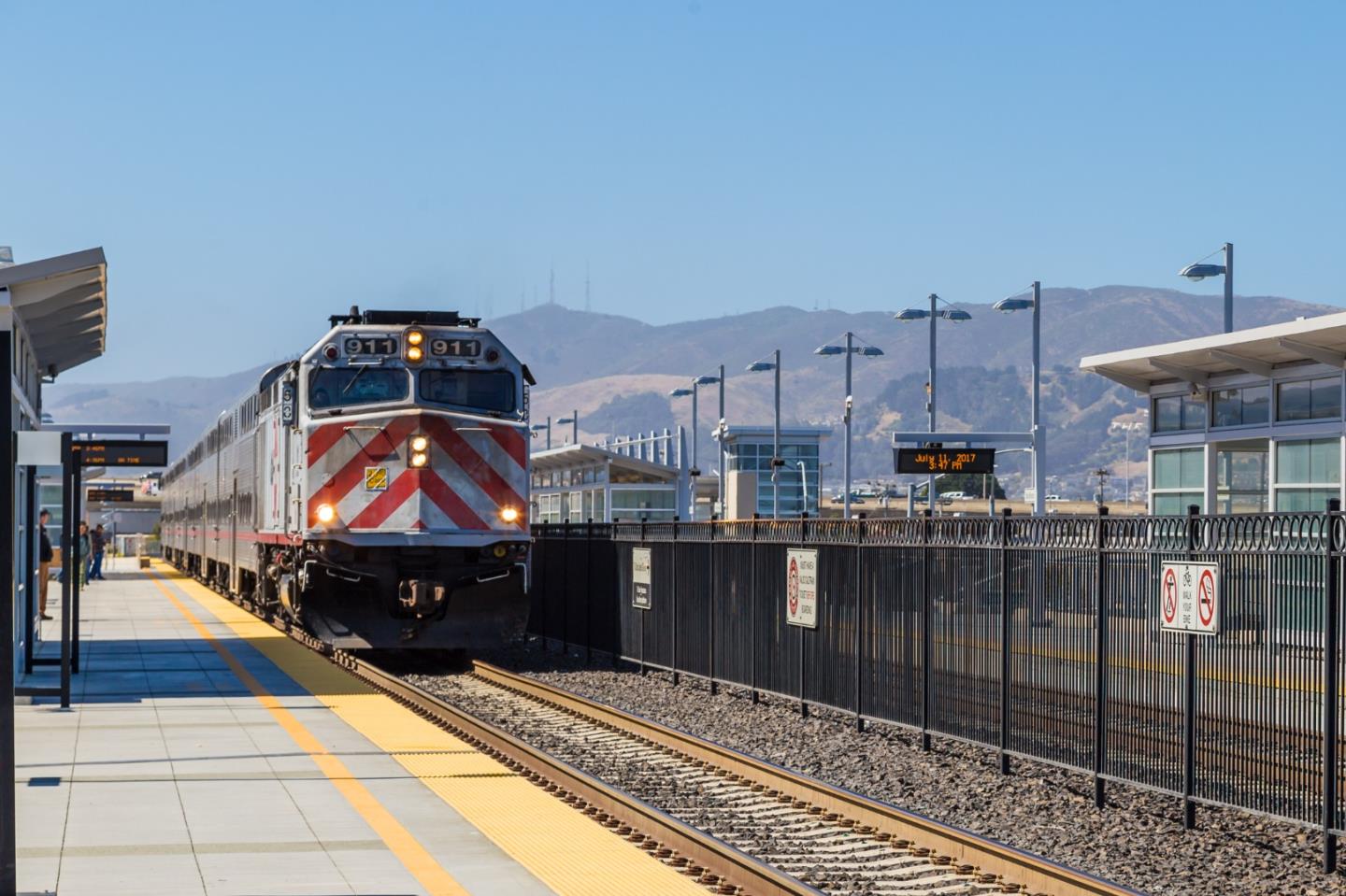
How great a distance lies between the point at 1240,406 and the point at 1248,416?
0.77 feet

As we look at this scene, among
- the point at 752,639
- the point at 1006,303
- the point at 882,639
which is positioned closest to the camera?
the point at 882,639

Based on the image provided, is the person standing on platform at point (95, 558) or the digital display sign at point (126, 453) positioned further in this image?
the person standing on platform at point (95, 558)

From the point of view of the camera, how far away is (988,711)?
1323cm

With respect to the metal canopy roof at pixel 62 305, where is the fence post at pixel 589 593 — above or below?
below

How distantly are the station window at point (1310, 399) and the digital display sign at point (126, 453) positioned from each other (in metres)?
26.9

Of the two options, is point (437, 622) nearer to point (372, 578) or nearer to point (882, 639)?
point (372, 578)

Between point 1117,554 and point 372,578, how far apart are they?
11.2 m

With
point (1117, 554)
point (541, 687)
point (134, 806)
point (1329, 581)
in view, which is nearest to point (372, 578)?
point (541, 687)

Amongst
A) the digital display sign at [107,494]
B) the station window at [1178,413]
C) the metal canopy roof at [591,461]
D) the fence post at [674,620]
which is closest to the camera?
the fence post at [674,620]

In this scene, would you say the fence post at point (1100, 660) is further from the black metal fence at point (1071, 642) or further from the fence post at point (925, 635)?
the fence post at point (925, 635)

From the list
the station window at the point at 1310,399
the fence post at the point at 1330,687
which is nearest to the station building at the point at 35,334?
the fence post at the point at 1330,687

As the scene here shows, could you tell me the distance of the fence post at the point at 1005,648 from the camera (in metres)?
12.9

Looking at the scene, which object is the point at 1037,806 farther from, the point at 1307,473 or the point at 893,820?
the point at 1307,473

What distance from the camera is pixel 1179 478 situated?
26.1 meters
